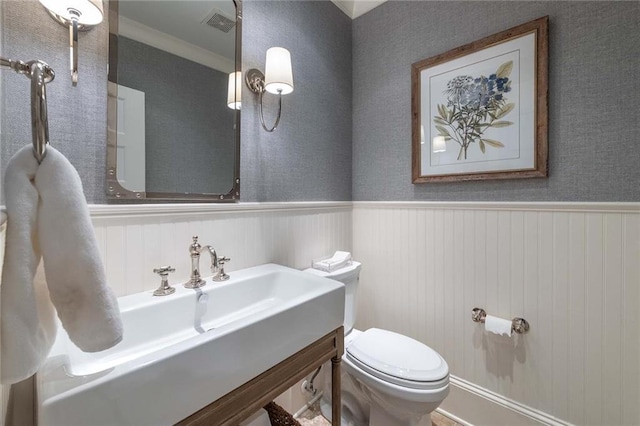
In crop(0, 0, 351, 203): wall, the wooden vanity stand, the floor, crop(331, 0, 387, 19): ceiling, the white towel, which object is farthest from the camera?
crop(331, 0, 387, 19): ceiling

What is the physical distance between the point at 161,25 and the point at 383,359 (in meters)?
1.59

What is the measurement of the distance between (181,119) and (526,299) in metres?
1.71

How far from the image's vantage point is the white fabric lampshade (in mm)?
804

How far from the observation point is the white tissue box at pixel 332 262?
151cm

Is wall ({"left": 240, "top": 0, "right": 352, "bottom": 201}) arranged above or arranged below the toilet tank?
above

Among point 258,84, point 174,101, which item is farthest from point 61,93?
point 258,84

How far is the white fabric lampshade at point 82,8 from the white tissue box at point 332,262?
4.24ft

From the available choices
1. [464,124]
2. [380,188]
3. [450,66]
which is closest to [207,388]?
[380,188]

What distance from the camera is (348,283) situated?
153cm

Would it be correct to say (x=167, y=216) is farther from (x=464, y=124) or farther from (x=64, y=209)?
(x=464, y=124)

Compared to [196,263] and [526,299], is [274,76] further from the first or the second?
[526,299]

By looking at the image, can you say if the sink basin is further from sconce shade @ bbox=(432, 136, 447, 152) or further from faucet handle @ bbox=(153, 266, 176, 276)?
sconce shade @ bbox=(432, 136, 447, 152)

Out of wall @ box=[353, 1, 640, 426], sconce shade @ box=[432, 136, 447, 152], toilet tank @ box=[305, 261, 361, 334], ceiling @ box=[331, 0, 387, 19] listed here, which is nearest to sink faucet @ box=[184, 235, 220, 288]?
toilet tank @ box=[305, 261, 361, 334]

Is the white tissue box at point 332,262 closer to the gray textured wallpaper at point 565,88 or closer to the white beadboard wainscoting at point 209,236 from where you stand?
the white beadboard wainscoting at point 209,236
